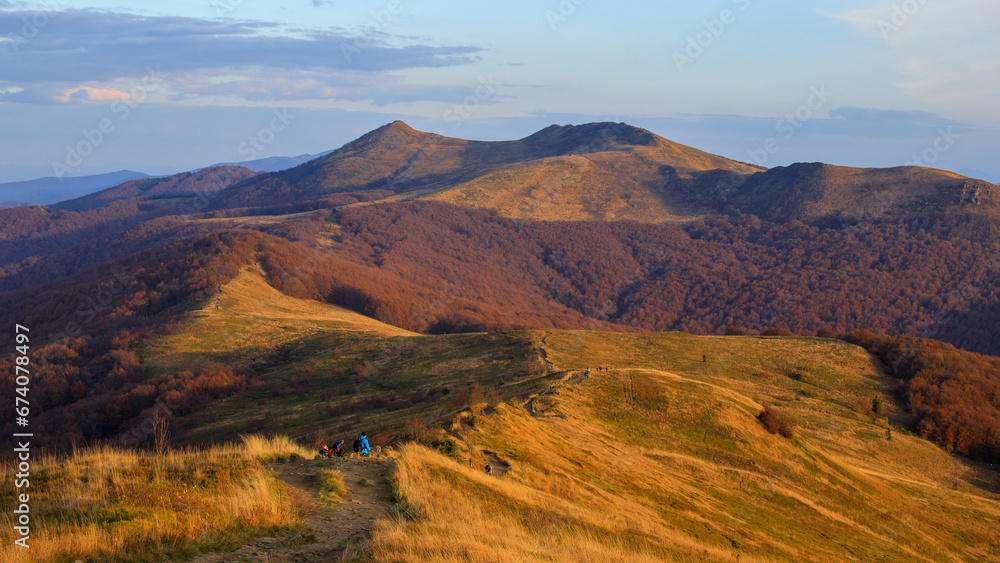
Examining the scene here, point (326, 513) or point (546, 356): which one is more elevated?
point (326, 513)

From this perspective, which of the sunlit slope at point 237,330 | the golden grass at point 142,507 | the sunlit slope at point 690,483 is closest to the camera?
the golden grass at point 142,507

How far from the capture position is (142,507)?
29.8 ft

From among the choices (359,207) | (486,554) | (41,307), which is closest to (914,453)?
(486,554)

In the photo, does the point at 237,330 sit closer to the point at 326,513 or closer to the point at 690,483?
the point at 690,483

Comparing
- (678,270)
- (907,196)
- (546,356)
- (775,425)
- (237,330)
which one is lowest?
(237,330)

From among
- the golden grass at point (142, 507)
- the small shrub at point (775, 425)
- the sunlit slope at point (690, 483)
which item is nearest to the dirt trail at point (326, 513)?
the golden grass at point (142, 507)

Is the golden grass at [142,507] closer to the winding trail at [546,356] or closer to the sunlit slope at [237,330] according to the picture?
the winding trail at [546,356]

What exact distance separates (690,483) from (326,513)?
15781 millimetres

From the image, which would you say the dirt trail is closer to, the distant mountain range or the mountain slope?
the distant mountain range

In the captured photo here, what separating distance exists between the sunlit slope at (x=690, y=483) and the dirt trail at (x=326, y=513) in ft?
2.25

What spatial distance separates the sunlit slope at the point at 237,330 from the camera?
200ft

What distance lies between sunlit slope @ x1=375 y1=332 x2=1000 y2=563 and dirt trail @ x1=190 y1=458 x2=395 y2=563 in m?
0.69

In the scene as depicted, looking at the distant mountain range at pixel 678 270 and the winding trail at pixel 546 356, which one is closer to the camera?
the winding trail at pixel 546 356

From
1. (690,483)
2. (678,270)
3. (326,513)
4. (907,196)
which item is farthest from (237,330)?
(907,196)
